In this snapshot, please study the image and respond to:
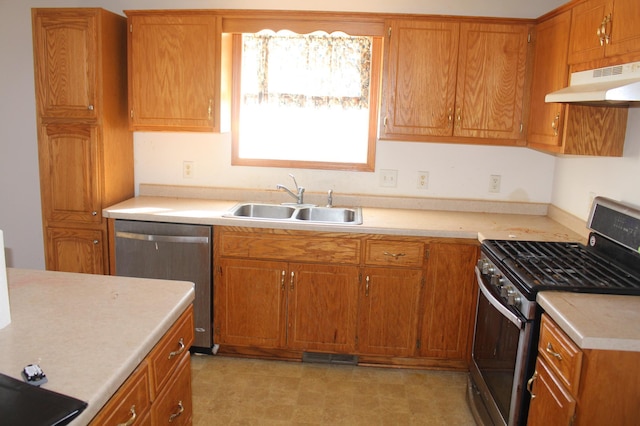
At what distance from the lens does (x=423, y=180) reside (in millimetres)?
3586

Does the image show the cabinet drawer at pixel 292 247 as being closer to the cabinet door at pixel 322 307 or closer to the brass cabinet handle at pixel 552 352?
the cabinet door at pixel 322 307

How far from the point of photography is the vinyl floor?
8.83 feet

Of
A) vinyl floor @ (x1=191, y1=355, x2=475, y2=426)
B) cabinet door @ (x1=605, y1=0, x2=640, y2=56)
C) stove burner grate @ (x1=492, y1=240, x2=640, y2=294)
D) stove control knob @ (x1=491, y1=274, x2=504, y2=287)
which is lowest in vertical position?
vinyl floor @ (x1=191, y1=355, x2=475, y2=426)

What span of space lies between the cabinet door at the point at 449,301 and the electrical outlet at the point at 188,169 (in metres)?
1.76

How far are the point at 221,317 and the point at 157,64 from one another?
64.5 inches

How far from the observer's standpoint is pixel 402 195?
3604 mm

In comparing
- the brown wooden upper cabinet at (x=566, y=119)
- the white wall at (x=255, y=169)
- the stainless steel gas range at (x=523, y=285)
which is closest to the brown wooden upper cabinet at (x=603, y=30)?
the brown wooden upper cabinet at (x=566, y=119)

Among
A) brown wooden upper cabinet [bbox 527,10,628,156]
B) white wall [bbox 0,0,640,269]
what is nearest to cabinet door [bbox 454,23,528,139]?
→ brown wooden upper cabinet [bbox 527,10,628,156]

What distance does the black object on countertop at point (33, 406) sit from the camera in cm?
108

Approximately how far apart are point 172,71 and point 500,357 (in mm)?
2512

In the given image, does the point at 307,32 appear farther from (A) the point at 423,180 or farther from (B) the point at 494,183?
(B) the point at 494,183

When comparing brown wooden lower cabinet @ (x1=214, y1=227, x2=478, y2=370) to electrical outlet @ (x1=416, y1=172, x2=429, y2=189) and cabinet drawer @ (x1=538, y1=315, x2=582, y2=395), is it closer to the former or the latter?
electrical outlet @ (x1=416, y1=172, x2=429, y2=189)

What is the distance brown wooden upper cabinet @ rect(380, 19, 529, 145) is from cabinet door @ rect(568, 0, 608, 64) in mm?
507

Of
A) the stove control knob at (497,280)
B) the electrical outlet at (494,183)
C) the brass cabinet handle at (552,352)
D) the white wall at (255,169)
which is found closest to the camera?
the brass cabinet handle at (552,352)
